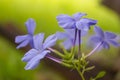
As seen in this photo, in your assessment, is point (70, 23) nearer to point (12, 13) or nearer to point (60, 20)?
point (60, 20)

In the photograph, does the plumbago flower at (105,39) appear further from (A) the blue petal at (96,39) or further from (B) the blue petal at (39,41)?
(B) the blue petal at (39,41)

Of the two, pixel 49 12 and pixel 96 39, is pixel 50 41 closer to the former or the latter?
pixel 96 39

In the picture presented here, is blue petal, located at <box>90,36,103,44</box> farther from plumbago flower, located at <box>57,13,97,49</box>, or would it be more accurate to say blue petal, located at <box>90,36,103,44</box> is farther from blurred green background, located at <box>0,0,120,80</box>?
blurred green background, located at <box>0,0,120,80</box>

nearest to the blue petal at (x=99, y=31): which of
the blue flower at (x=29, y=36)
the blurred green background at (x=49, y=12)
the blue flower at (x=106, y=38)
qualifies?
the blue flower at (x=106, y=38)

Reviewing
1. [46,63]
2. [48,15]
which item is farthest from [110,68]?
[48,15]

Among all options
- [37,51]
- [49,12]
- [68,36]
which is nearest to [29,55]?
[37,51]

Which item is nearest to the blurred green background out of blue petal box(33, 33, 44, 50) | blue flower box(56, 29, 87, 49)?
blue flower box(56, 29, 87, 49)
